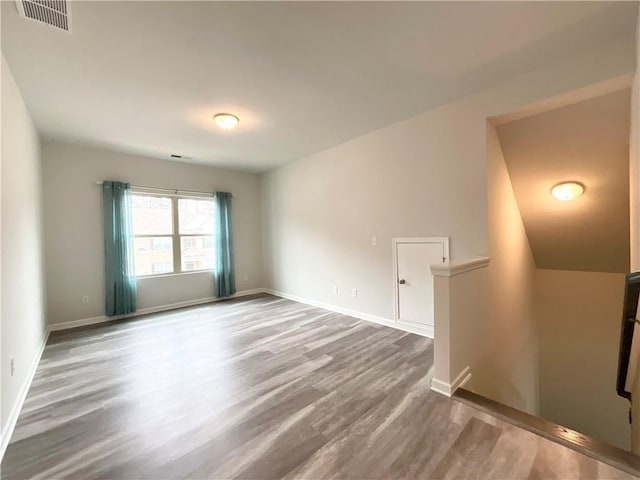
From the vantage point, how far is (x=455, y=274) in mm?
2189

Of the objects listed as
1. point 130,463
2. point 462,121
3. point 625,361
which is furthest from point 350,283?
point 130,463

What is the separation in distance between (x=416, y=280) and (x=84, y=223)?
499 cm

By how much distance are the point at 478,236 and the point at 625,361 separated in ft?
4.56

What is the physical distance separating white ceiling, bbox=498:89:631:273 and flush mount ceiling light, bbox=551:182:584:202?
55 millimetres

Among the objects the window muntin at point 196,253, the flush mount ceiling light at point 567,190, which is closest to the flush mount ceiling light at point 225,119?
the window muntin at point 196,253

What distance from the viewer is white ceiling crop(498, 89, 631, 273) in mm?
2434

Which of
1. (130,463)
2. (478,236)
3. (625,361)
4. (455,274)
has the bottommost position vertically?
(130,463)

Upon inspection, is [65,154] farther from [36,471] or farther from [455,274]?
[455,274]

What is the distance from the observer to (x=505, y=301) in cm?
319

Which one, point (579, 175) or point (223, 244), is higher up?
point (579, 175)

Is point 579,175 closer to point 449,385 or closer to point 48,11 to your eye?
point 449,385

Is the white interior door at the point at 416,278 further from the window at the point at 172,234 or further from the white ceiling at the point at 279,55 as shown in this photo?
the window at the point at 172,234

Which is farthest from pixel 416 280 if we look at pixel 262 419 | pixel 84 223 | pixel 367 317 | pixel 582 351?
pixel 84 223

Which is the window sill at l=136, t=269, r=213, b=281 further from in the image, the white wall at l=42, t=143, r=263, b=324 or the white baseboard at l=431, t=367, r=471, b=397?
the white baseboard at l=431, t=367, r=471, b=397
